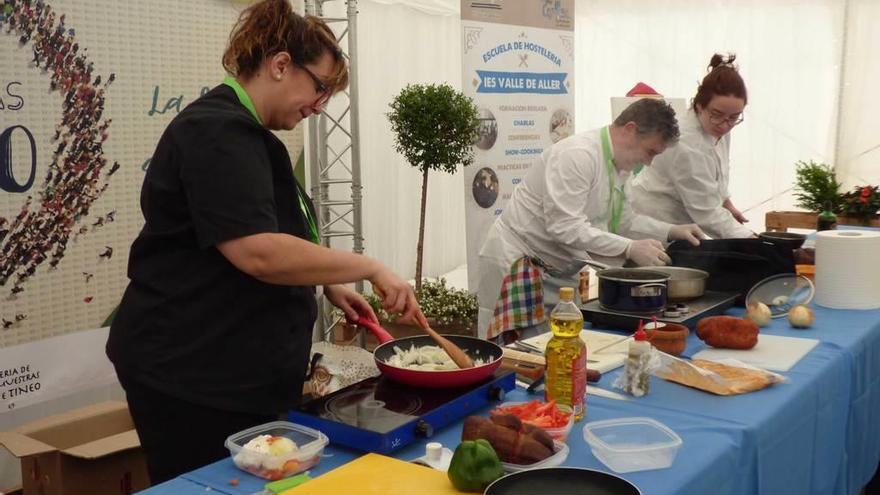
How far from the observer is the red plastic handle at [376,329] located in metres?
1.78

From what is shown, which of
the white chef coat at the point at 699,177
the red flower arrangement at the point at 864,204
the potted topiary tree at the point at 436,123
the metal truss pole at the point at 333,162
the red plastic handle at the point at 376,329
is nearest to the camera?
the red plastic handle at the point at 376,329

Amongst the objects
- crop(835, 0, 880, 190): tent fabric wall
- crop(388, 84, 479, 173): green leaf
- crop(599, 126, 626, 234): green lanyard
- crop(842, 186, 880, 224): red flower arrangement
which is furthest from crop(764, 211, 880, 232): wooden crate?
crop(599, 126, 626, 234): green lanyard

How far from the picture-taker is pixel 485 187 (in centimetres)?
465

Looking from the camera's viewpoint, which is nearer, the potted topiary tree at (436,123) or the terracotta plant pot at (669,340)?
the terracotta plant pot at (669,340)

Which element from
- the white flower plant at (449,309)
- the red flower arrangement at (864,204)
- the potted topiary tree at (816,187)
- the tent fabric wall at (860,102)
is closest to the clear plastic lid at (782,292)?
the white flower plant at (449,309)

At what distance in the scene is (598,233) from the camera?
288cm

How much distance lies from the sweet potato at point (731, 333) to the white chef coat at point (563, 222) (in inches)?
29.1

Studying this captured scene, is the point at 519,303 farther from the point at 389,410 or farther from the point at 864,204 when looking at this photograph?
the point at 864,204

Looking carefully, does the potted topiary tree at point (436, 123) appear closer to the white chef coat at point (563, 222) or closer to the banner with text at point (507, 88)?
the banner with text at point (507, 88)

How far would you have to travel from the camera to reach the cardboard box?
2592mm

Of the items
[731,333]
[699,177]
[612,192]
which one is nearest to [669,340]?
[731,333]

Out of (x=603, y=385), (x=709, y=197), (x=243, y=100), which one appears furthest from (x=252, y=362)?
(x=709, y=197)

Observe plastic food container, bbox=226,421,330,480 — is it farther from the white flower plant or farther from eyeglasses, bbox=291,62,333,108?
the white flower plant

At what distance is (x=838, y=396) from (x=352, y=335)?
10.8 feet
